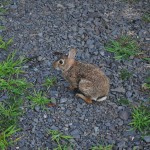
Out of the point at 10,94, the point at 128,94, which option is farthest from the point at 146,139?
the point at 10,94

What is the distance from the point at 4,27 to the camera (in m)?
7.85

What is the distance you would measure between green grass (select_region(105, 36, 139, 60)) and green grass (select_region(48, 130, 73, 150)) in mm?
2064

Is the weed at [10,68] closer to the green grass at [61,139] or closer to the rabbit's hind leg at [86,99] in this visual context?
the rabbit's hind leg at [86,99]

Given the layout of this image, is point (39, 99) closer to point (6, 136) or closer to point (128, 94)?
point (6, 136)

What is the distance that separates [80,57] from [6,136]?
2212 millimetres

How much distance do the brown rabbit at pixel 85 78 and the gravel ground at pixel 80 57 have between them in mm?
184

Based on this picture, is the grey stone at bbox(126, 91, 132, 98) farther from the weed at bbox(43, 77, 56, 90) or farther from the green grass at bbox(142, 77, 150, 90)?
the weed at bbox(43, 77, 56, 90)

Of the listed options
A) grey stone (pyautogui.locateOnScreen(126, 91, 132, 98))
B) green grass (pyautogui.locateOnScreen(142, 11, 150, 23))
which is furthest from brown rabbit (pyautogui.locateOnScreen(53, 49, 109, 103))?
green grass (pyautogui.locateOnScreen(142, 11, 150, 23))

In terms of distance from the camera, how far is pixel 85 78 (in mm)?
6238

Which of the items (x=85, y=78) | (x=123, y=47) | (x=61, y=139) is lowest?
(x=61, y=139)

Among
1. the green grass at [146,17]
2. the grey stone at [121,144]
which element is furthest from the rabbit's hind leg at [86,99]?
the green grass at [146,17]

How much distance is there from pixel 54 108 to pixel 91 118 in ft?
1.97

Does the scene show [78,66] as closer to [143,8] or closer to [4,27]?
[4,27]

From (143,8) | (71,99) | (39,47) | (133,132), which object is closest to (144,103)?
(133,132)
